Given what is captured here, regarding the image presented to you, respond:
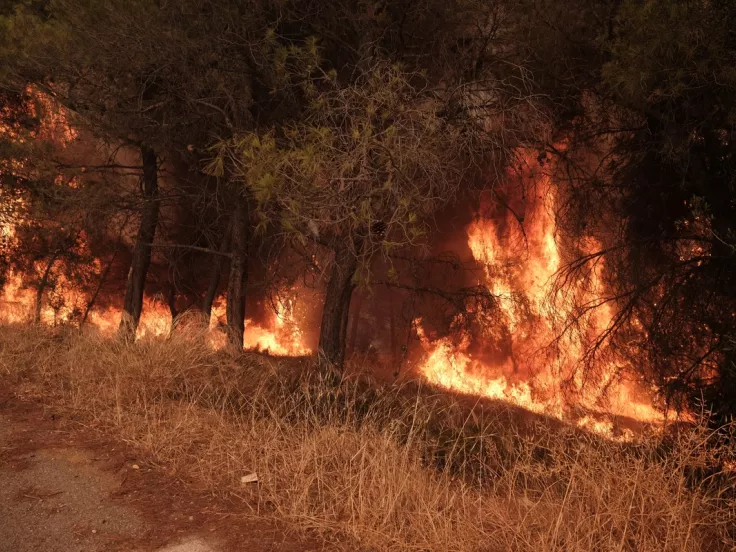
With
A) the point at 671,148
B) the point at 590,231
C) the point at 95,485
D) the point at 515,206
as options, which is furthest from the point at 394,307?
the point at 95,485

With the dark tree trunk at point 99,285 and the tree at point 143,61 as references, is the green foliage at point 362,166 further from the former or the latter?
the dark tree trunk at point 99,285

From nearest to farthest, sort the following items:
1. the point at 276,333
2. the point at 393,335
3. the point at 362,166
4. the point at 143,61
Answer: the point at 362,166 < the point at 143,61 < the point at 393,335 < the point at 276,333

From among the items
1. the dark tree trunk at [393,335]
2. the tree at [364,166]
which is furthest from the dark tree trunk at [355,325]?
the tree at [364,166]

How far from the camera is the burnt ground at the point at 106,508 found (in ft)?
12.4

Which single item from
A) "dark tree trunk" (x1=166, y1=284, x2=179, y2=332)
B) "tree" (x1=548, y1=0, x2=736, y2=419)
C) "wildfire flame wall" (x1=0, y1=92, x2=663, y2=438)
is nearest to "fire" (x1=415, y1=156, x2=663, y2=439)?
"wildfire flame wall" (x1=0, y1=92, x2=663, y2=438)

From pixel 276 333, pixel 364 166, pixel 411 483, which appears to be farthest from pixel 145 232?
pixel 411 483

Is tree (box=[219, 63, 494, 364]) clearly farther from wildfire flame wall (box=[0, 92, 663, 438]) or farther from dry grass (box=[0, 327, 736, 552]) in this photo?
wildfire flame wall (box=[0, 92, 663, 438])

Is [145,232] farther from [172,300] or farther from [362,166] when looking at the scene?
[362,166]

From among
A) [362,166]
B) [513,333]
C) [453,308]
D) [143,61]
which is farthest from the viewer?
[513,333]

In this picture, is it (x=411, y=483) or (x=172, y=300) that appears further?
(x=172, y=300)

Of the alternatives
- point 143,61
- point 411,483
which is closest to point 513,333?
point 143,61

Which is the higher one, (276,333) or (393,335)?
(393,335)

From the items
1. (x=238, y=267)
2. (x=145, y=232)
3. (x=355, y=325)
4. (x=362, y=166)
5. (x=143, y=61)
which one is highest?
(x=143, y=61)

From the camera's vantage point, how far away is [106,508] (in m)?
4.17
